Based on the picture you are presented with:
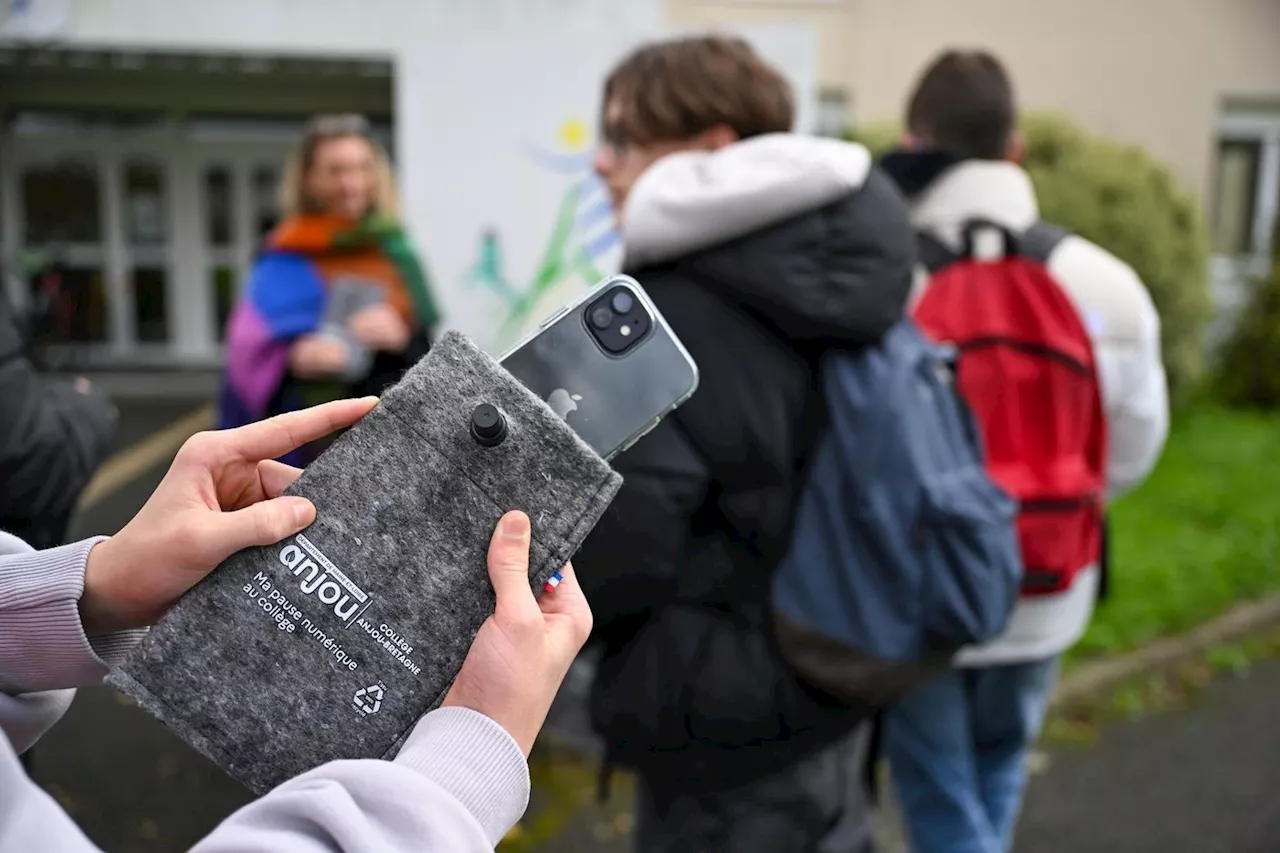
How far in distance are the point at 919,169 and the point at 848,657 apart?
1173 millimetres

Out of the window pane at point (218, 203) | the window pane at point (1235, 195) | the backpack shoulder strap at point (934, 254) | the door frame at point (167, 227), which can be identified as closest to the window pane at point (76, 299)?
the door frame at point (167, 227)

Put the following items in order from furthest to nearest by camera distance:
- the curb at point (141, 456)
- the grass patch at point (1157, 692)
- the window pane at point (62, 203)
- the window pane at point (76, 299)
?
the window pane at point (62, 203) < the window pane at point (76, 299) < the curb at point (141, 456) < the grass patch at point (1157, 692)

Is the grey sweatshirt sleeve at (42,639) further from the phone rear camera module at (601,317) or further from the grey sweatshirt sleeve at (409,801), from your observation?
the phone rear camera module at (601,317)

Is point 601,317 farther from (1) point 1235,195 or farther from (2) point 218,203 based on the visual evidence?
(2) point 218,203

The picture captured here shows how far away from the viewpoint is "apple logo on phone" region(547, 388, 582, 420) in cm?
100

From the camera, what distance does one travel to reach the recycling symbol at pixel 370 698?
2.67 feet

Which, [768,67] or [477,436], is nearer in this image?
[477,436]

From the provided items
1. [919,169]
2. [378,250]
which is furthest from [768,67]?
[378,250]

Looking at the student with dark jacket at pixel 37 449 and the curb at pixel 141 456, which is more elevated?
the student with dark jacket at pixel 37 449

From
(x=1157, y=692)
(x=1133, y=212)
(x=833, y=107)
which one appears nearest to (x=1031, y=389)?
(x=1157, y=692)

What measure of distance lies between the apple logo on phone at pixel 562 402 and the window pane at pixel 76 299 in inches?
488

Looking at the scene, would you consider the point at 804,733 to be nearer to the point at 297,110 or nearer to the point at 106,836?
the point at 106,836

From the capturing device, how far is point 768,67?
1893 millimetres

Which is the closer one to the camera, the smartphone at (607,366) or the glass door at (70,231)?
the smartphone at (607,366)
